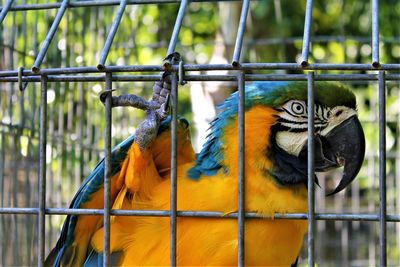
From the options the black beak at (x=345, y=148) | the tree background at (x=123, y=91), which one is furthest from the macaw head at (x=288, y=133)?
the tree background at (x=123, y=91)

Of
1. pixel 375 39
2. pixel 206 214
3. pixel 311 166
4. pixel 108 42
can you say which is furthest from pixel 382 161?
pixel 108 42

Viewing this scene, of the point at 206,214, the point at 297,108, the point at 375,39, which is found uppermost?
the point at 375,39

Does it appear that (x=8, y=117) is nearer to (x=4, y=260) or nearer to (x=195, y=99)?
(x=4, y=260)

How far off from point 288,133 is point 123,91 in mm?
1764

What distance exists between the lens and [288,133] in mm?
1703

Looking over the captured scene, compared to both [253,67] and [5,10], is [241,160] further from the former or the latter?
[5,10]

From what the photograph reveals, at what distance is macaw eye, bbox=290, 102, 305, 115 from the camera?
1688mm

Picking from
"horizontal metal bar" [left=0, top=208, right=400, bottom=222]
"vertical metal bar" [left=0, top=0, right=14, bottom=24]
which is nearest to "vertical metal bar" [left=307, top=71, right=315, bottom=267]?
"horizontal metal bar" [left=0, top=208, right=400, bottom=222]

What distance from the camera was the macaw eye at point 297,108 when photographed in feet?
5.54

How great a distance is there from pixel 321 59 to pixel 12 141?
2932 mm

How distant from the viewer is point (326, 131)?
5.63 feet

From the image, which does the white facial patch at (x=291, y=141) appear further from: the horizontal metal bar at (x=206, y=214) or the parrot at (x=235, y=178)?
the horizontal metal bar at (x=206, y=214)

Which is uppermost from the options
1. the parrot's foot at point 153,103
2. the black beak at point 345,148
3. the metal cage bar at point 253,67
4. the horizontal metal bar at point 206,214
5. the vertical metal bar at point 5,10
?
the vertical metal bar at point 5,10

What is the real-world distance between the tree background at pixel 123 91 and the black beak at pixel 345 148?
39.4 inches
